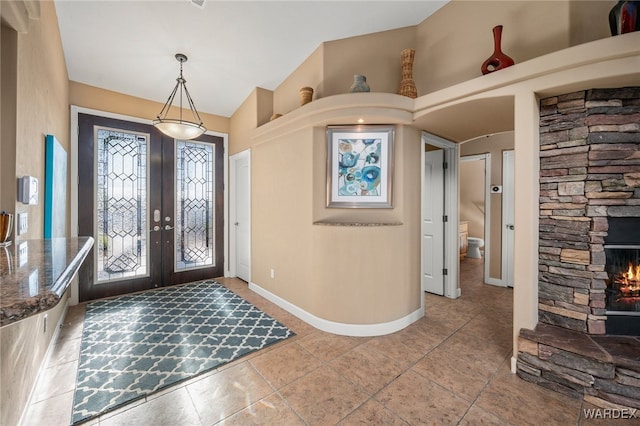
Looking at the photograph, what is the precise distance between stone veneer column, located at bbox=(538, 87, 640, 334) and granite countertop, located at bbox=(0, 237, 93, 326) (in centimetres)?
282

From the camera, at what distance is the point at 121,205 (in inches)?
146

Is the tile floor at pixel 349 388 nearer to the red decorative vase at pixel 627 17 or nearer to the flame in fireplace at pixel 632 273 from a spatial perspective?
the flame in fireplace at pixel 632 273

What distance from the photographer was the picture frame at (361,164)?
8.94 ft

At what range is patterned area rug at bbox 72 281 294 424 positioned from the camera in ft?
6.14

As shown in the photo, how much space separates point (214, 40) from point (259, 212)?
2091 mm

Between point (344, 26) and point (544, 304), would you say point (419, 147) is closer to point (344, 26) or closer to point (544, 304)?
point (344, 26)

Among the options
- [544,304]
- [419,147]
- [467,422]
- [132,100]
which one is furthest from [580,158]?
[132,100]

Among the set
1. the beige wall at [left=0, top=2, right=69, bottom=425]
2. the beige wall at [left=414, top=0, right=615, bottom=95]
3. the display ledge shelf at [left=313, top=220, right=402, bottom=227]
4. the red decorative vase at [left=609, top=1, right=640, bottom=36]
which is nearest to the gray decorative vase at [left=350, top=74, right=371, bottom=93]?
the beige wall at [left=414, top=0, right=615, bottom=95]

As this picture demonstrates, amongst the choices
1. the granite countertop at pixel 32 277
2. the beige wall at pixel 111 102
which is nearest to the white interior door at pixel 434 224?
the granite countertop at pixel 32 277

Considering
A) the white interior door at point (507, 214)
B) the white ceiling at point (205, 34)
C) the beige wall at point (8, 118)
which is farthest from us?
the white interior door at point (507, 214)

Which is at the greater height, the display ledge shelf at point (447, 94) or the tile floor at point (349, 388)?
the display ledge shelf at point (447, 94)

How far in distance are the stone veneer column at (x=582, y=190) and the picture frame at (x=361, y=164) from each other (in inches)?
48.9

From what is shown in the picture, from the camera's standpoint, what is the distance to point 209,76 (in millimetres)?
3498

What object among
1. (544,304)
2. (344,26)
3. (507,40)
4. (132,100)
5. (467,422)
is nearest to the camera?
(467,422)
